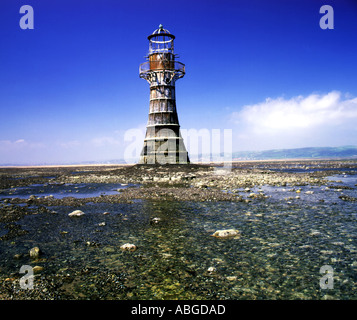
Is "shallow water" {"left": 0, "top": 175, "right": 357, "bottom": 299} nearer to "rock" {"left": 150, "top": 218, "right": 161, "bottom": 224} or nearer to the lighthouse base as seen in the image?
"rock" {"left": 150, "top": 218, "right": 161, "bottom": 224}

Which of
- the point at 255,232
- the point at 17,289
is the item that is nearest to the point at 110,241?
the point at 17,289

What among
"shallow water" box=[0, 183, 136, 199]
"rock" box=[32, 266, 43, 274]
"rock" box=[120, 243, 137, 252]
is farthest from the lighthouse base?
"rock" box=[32, 266, 43, 274]

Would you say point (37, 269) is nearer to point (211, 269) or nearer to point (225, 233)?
point (211, 269)

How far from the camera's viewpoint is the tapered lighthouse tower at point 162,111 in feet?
113

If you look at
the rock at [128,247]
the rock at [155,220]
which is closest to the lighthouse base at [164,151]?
the rock at [155,220]

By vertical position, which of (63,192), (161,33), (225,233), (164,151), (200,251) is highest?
(161,33)

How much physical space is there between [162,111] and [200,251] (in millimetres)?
30280

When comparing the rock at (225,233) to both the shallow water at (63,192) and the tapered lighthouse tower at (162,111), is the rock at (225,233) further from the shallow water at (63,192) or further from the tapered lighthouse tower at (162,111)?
the tapered lighthouse tower at (162,111)

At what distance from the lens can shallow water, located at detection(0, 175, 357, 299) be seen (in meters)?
4.59

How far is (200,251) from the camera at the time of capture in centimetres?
636

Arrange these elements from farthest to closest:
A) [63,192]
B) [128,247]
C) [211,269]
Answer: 1. [63,192]
2. [128,247]
3. [211,269]

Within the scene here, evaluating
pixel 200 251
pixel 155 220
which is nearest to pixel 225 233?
pixel 200 251

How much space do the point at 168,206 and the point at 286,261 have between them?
7.04 m

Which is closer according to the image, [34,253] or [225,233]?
[34,253]
